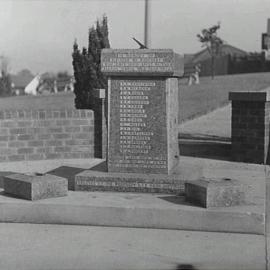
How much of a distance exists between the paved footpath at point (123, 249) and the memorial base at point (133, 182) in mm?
988

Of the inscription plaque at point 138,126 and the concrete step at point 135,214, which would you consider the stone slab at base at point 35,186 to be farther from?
the inscription plaque at point 138,126

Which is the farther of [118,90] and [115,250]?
[118,90]

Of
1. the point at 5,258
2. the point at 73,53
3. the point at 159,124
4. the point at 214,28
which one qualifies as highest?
the point at 214,28

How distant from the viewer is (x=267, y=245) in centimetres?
590

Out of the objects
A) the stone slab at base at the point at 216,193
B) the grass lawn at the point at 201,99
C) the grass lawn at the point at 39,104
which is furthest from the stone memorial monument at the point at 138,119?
the grass lawn at the point at 39,104

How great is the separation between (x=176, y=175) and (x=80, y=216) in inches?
→ 61.5

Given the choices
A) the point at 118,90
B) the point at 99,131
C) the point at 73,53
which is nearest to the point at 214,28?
the point at 73,53

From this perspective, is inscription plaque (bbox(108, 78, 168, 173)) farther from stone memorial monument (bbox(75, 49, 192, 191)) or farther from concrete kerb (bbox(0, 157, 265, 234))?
concrete kerb (bbox(0, 157, 265, 234))

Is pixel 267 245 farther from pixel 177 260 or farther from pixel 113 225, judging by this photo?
pixel 113 225

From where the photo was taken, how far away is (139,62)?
7.39 m

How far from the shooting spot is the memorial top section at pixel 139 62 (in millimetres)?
7340

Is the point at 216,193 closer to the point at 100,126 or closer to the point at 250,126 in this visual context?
the point at 250,126

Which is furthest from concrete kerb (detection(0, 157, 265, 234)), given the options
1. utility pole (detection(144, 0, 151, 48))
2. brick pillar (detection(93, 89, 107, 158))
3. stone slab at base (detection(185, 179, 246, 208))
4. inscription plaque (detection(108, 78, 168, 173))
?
utility pole (detection(144, 0, 151, 48))

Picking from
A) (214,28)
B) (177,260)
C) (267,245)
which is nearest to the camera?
(177,260)
